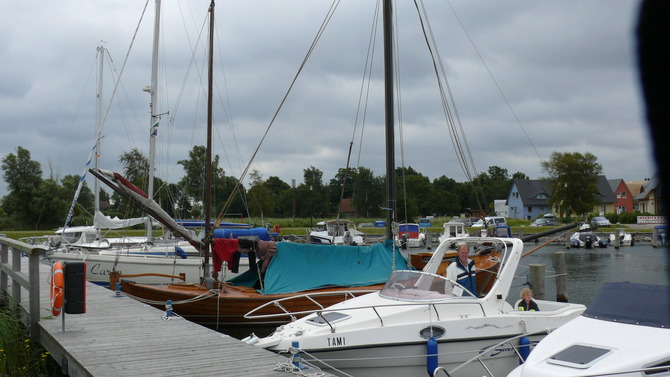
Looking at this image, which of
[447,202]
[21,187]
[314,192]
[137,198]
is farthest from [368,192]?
[137,198]

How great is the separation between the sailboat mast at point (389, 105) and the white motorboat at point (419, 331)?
5.37 metres

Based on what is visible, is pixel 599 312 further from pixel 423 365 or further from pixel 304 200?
pixel 304 200

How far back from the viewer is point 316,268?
16297 mm

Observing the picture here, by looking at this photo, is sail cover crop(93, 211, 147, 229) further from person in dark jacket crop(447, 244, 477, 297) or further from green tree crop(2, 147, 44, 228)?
green tree crop(2, 147, 44, 228)

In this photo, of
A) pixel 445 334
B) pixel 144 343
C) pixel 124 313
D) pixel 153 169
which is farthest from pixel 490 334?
pixel 153 169

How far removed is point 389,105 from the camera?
58.9 feet

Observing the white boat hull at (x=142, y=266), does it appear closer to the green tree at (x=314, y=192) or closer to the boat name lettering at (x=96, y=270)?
Result: the boat name lettering at (x=96, y=270)

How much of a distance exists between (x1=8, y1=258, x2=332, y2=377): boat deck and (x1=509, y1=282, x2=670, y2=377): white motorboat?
358 centimetres

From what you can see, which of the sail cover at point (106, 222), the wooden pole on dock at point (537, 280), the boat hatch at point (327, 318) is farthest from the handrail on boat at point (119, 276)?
the wooden pole on dock at point (537, 280)

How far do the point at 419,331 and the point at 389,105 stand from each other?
28.9 ft

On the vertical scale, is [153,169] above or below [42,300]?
above

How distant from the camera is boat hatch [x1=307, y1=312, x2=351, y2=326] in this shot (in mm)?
A: 10961

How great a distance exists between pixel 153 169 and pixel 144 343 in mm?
18535

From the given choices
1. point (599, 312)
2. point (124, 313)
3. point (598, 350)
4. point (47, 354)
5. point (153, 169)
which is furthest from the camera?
point (153, 169)
